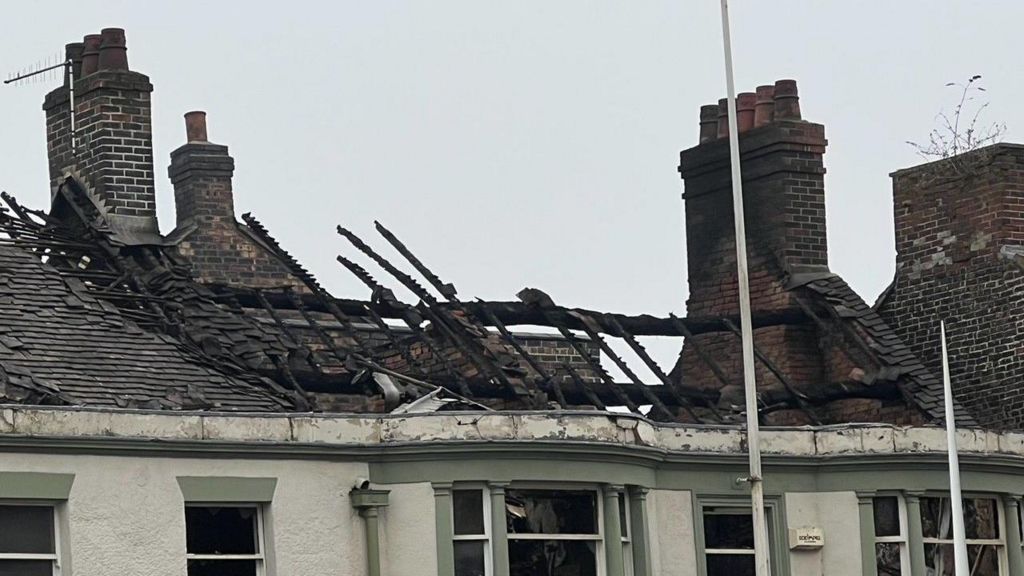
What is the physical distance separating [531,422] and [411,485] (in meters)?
1.55

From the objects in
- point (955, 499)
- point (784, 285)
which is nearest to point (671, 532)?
point (955, 499)

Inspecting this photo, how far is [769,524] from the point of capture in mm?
35312

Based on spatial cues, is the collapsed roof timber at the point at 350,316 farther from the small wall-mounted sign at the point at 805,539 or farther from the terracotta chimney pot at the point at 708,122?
the small wall-mounted sign at the point at 805,539

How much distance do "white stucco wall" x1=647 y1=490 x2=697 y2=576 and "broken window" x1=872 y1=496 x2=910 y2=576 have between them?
2.55 metres

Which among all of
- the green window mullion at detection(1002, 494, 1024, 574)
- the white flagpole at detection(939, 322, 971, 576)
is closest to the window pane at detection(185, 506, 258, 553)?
the white flagpole at detection(939, 322, 971, 576)

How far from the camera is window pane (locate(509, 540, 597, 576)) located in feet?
108

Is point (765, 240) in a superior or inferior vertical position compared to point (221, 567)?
superior

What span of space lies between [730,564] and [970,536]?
3.36m

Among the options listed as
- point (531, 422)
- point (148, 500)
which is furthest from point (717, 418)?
point (148, 500)

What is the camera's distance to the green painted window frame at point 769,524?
3459 centimetres

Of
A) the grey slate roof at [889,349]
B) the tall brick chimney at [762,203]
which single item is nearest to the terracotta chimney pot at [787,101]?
the tall brick chimney at [762,203]

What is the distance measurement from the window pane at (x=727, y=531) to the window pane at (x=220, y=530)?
6068mm

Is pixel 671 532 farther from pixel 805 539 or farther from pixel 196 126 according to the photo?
pixel 196 126

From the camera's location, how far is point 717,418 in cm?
3941
